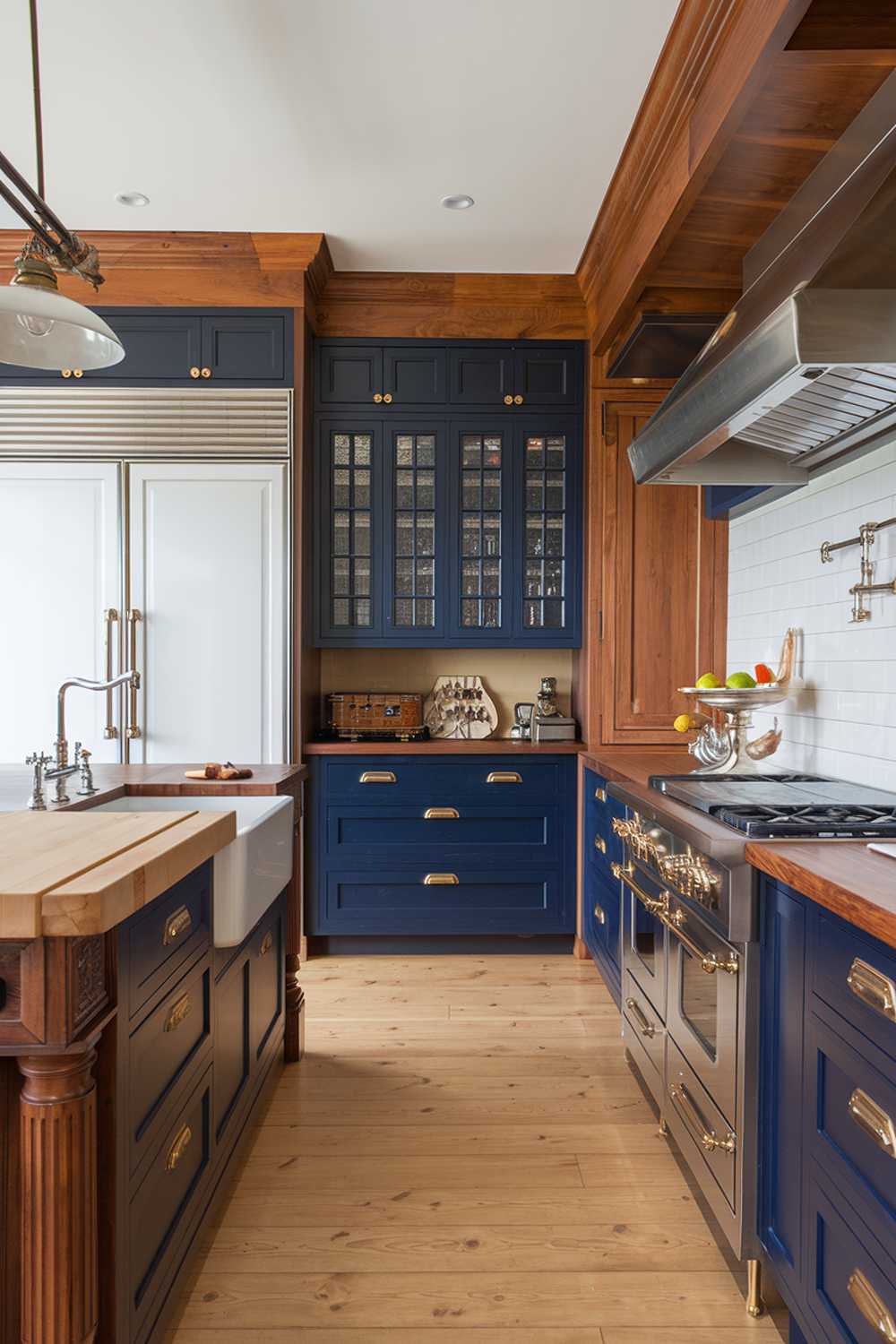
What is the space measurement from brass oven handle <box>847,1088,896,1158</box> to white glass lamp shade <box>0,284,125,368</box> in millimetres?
2001

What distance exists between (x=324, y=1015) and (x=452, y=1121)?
891 mm

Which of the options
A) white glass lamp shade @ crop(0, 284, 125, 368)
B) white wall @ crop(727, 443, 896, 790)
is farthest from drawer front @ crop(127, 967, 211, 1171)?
white wall @ crop(727, 443, 896, 790)

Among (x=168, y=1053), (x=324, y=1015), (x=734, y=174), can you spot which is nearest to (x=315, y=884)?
(x=324, y=1015)

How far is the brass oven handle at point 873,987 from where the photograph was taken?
46.2 inches

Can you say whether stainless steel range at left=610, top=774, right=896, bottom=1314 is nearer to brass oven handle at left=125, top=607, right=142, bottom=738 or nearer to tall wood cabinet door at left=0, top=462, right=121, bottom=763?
brass oven handle at left=125, top=607, right=142, bottom=738

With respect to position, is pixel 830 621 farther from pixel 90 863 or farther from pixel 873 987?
pixel 90 863

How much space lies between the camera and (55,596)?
12.1 ft

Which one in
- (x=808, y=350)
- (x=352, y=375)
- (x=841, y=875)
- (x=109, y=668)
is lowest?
(x=841, y=875)

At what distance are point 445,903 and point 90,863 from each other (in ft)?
8.90

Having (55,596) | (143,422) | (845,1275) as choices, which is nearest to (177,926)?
(845,1275)

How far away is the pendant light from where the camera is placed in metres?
1.74

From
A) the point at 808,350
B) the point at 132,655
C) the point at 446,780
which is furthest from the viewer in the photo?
the point at 446,780

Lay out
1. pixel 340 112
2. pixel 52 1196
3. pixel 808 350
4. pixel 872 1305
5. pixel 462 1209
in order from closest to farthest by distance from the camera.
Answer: pixel 52 1196
pixel 872 1305
pixel 808 350
pixel 462 1209
pixel 340 112

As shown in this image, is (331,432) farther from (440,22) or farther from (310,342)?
(440,22)
